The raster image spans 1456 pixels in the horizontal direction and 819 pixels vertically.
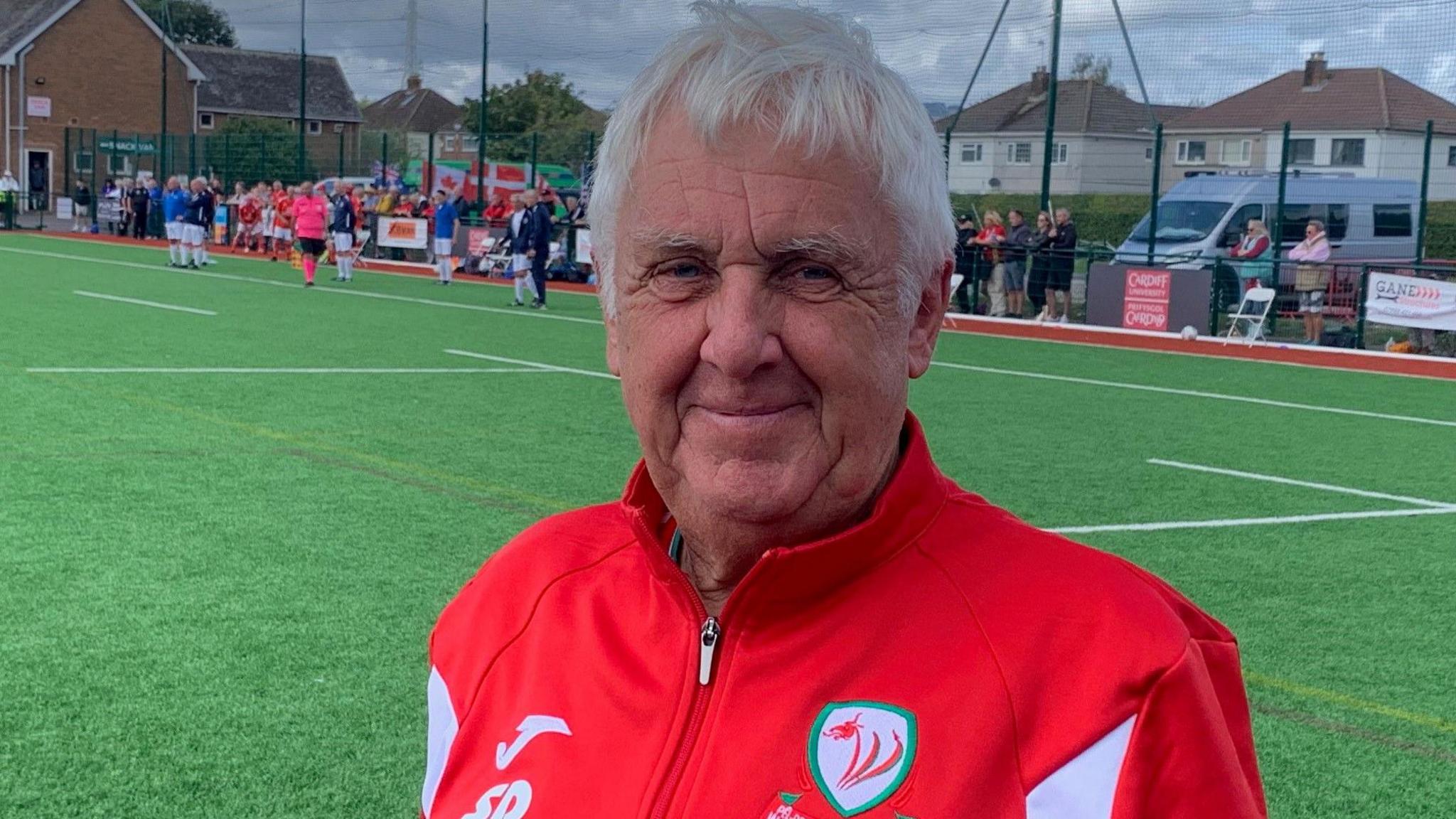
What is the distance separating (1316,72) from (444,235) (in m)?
17.9

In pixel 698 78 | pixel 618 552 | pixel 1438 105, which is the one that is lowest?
pixel 618 552

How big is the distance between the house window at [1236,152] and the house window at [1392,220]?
9337mm

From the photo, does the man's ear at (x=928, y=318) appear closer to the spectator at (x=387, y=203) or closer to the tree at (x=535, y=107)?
the spectator at (x=387, y=203)

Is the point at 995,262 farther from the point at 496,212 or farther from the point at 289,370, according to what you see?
the point at 289,370

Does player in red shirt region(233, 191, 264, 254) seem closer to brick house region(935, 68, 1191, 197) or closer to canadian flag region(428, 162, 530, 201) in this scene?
canadian flag region(428, 162, 530, 201)

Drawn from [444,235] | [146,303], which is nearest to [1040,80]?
[444,235]

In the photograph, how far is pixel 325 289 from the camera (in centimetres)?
2636

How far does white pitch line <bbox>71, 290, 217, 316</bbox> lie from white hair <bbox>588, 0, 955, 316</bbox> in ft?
61.6

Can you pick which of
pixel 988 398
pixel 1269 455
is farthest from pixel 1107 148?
pixel 1269 455

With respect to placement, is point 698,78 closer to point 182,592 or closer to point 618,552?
point 618,552

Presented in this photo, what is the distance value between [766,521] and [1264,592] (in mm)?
5631

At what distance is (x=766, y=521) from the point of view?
6.38 ft

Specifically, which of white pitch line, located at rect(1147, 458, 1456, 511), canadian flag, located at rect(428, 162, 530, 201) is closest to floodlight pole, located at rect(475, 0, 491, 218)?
canadian flag, located at rect(428, 162, 530, 201)

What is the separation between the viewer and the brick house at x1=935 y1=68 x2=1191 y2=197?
89.6 feet
